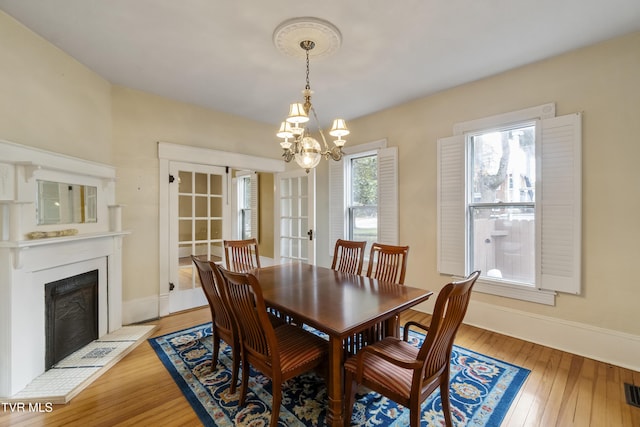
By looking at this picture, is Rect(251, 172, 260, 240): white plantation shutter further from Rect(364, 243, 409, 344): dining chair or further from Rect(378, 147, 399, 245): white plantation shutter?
Rect(364, 243, 409, 344): dining chair

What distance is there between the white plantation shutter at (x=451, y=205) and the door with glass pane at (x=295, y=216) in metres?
1.82

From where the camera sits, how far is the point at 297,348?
1.77 meters

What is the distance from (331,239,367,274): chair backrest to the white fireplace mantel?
7.94ft

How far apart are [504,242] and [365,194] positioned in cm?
194

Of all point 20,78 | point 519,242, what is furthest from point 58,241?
point 519,242

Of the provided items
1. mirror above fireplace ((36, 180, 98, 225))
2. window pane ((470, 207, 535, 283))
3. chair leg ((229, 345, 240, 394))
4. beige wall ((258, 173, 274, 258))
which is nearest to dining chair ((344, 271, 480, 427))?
chair leg ((229, 345, 240, 394))

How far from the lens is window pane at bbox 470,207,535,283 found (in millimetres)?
2822

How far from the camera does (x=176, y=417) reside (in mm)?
1761

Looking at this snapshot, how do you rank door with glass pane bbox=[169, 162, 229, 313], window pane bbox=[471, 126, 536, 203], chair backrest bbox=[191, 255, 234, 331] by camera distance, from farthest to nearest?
1. door with glass pane bbox=[169, 162, 229, 313]
2. window pane bbox=[471, 126, 536, 203]
3. chair backrest bbox=[191, 255, 234, 331]

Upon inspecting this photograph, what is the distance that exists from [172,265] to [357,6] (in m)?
3.42

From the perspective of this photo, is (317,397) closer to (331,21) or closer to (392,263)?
(392,263)

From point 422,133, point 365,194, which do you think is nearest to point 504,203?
point 422,133

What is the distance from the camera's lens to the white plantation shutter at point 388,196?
12.4 feet

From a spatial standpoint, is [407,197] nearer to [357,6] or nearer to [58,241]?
[357,6]
